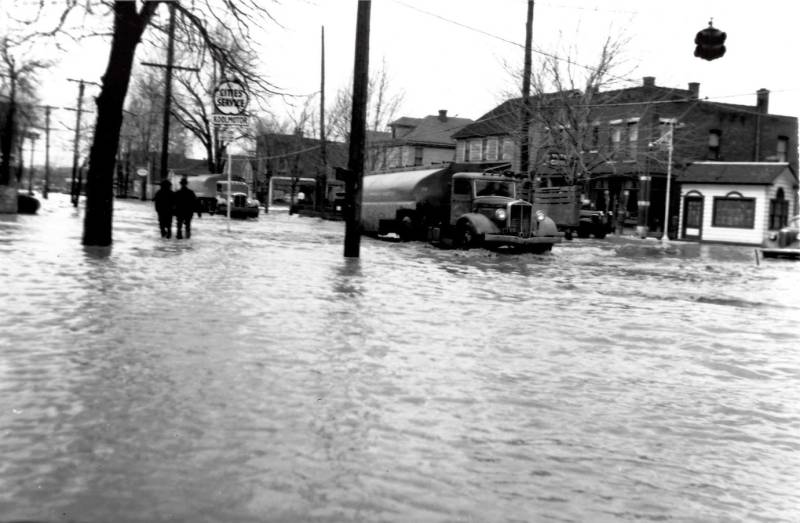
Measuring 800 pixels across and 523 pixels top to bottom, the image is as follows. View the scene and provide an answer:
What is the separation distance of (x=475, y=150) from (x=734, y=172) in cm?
2248

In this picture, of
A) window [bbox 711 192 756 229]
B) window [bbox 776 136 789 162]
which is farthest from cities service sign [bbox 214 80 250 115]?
window [bbox 776 136 789 162]

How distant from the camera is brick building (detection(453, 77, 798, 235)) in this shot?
144 ft

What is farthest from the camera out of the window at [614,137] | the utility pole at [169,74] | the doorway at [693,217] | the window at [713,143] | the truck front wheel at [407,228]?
the window at [713,143]

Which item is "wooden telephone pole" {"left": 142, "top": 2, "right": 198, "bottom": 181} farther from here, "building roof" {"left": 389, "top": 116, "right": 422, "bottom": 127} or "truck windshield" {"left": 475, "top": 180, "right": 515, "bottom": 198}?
"building roof" {"left": 389, "top": 116, "right": 422, "bottom": 127}

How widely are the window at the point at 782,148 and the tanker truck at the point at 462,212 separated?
118ft

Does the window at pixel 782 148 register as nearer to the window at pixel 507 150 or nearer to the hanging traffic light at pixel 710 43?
the window at pixel 507 150

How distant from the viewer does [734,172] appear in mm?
50375

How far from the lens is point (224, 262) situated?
16.4 meters

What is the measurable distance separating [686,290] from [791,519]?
39.5 ft

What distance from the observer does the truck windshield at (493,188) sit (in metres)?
27.3

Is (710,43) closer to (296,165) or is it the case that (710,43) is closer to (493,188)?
(493,188)

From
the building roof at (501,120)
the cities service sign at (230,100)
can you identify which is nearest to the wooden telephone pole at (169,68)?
the cities service sign at (230,100)

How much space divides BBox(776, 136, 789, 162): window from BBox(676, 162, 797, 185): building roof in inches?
245

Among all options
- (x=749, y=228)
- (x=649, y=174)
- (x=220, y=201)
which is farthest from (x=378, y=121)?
(x=749, y=228)
